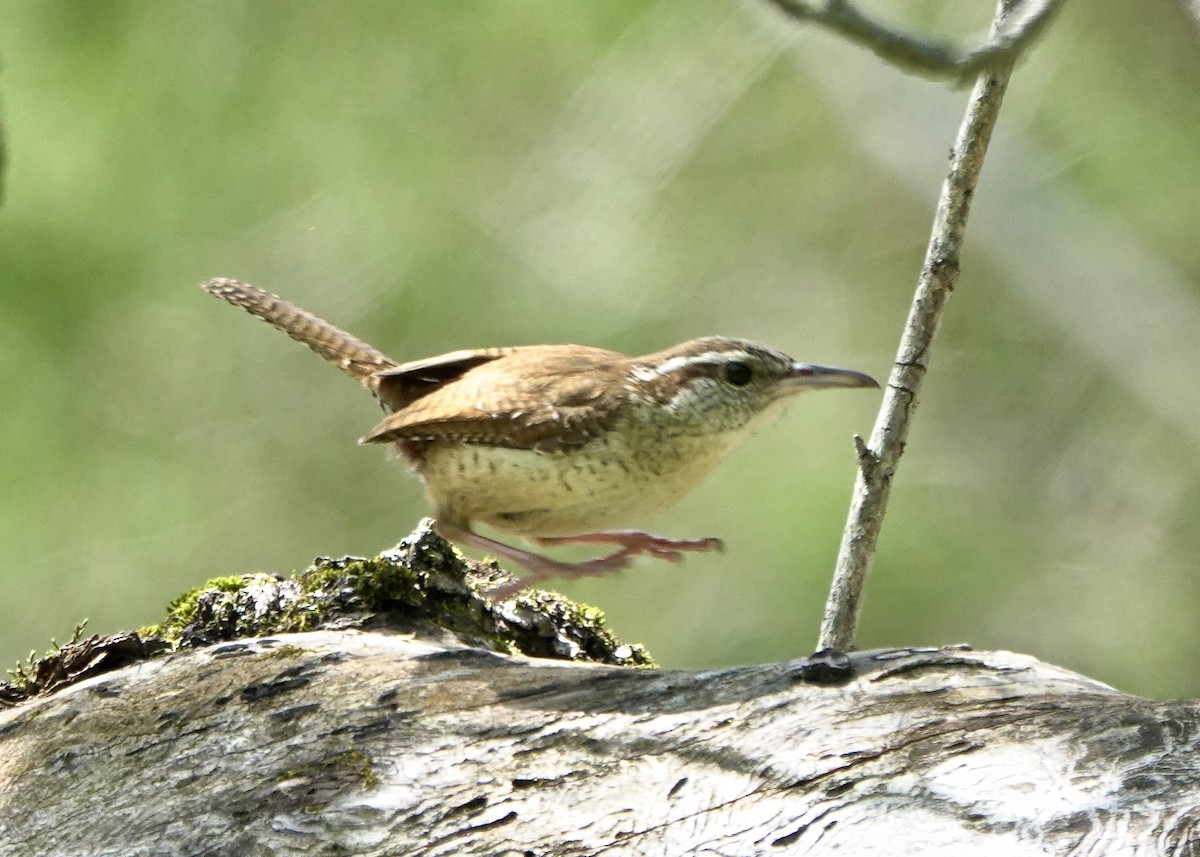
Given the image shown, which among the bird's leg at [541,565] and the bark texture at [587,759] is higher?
the bird's leg at [541,565]

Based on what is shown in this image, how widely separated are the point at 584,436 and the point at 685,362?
16.8 inches

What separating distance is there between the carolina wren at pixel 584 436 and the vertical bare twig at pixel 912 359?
1.99 feet

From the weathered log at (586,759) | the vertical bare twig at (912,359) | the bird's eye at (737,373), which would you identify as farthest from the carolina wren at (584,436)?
the weathered log at (586,759)

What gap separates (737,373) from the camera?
13.3 feet

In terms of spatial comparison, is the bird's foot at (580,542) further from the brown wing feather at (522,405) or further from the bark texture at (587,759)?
the bark texture at (587,759)

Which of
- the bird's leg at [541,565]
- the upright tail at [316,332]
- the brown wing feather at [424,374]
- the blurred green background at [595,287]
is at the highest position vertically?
the blurred green background at [595,287]

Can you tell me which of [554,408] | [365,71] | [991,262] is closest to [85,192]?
[365,71]

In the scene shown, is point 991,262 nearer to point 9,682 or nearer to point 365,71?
point 365,71

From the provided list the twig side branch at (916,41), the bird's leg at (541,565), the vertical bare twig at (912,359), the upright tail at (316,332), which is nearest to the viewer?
the twig side branch at (916,41)

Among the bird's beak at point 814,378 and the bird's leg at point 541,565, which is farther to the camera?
the bird's beak at point 814,378

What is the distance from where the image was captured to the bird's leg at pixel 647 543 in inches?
149

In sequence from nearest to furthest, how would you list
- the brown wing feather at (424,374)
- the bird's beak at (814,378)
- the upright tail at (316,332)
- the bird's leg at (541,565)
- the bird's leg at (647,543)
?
the bird's leg at (541,565)
the bird's leg at (647,543)
the bird's beak at (814,378)
the brown wing feather at (424,374)
the upright tail at (316,332)

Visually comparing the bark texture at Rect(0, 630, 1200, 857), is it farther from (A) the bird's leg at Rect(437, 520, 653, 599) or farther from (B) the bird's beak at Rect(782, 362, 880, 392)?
(B) the bird's beak at Rect(782, 362, 880, 392)

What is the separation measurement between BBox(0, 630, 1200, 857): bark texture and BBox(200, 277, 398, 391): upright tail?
1686 millimetres
